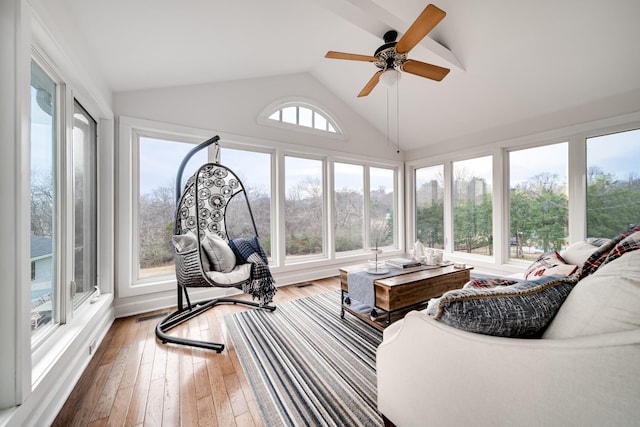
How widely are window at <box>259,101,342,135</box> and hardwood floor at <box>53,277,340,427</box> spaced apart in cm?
290

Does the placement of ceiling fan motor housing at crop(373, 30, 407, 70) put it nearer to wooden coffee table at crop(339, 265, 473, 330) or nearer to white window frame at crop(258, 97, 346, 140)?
white window frame at crop(258, 97, 346, 140)

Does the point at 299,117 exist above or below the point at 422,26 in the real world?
above

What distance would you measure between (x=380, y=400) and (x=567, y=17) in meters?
3.38

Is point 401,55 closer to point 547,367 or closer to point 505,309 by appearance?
point 505,309

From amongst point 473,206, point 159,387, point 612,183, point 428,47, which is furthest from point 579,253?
point 159,387

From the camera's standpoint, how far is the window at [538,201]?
3.23 meters

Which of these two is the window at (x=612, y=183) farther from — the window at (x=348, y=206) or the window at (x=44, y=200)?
the window at (x=44, y=200)

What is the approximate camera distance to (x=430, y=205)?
478 cm

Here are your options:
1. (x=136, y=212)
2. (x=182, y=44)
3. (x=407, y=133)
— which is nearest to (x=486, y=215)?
(x=407, y=133)

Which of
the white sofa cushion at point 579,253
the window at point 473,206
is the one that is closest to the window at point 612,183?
the window at point 473,206

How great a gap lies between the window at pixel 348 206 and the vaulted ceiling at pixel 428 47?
1.45 metres

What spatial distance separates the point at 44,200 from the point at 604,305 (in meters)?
2.72

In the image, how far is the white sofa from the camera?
62 centimetres

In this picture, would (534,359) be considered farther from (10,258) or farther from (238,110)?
(238,110)
